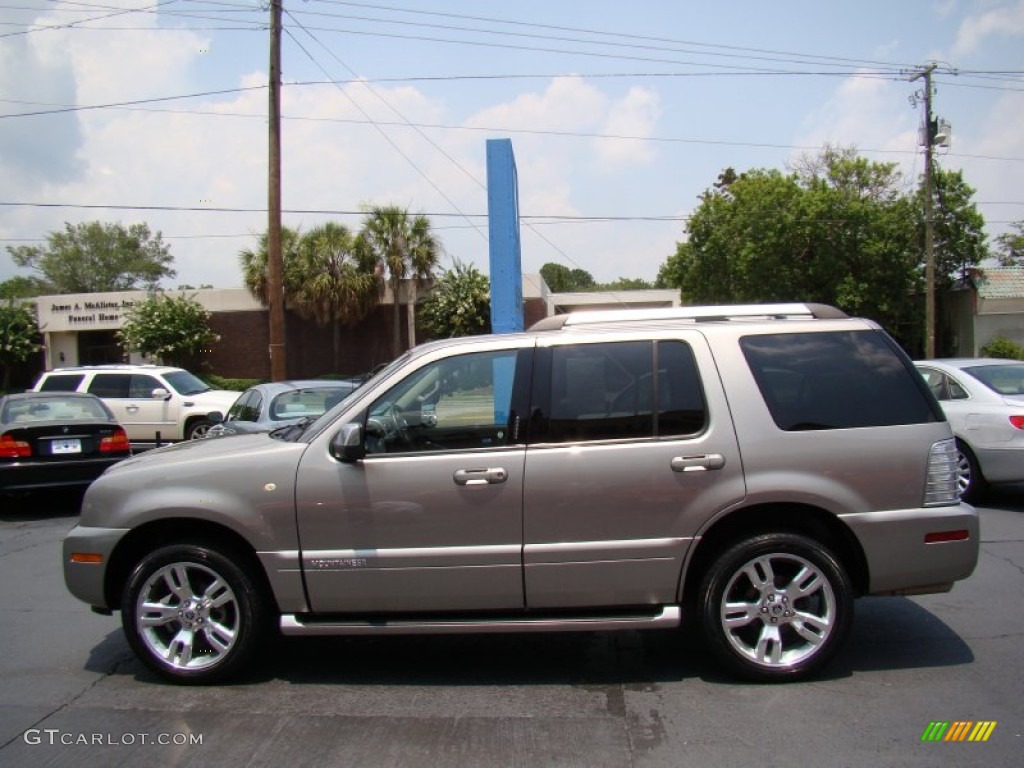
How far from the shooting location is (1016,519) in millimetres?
Answer: 8250

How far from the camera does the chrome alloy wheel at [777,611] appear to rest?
431 centimetres

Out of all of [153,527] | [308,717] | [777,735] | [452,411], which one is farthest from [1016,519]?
[153,527]

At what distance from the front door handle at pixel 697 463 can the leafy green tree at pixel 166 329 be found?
2902cm

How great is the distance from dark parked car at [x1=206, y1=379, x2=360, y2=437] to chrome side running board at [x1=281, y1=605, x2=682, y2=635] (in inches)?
206

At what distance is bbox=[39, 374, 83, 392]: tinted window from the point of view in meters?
15.0

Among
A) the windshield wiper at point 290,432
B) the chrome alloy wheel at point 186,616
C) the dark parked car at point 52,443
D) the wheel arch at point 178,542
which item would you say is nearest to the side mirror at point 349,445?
the windshield wiper at point 290,432

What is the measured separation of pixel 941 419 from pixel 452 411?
2.66m

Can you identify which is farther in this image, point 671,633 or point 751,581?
point 671,633

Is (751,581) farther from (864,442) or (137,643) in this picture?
(137,643)

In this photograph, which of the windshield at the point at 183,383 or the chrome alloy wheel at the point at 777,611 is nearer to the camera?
the chrome alloy wheel at the point at 777,611

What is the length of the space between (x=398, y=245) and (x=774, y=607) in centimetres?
2940

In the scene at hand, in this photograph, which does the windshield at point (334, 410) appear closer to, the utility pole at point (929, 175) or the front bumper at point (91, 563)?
the front bumper at point (91, 563)
